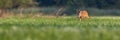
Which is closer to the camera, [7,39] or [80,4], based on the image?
[7,39]

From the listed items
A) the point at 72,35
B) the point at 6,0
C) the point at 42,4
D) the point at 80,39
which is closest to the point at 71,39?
the point at 80,39

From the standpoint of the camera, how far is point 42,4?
57.8 m

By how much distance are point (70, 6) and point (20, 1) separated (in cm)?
1354

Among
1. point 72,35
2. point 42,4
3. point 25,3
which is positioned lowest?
point 42,4

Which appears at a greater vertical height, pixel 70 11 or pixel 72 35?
pixel 72 35

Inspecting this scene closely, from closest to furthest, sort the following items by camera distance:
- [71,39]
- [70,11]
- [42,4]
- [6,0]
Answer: [71,39] → [6,0] → [70,11] → [42,4]

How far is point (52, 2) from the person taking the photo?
5806 centimetres

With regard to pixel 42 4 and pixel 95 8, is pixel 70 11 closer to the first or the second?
pixel 95 8

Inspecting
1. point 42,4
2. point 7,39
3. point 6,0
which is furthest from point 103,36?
point 42,4

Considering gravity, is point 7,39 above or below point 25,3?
above

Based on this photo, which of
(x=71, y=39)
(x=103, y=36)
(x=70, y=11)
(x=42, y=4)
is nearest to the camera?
(x=71, y=39)

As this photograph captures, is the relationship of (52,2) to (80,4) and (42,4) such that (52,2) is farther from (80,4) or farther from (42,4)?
(80,4)

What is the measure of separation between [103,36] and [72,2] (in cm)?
4840

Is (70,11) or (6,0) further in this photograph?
(70,11)
